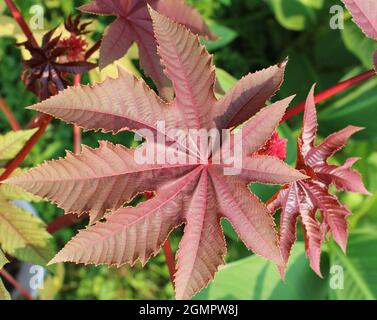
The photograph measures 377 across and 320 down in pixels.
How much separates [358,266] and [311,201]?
619mm

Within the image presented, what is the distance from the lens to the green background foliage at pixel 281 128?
1.28m

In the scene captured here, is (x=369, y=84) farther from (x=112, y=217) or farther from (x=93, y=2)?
(x=112, y=217)

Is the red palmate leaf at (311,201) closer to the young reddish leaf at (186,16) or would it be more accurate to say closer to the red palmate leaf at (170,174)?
the red palmate leaf at (170,174)

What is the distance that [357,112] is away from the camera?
1515 mm

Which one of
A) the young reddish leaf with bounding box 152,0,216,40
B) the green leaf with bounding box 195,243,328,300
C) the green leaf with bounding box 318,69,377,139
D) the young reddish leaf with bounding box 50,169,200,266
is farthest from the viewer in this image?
the green leaf with bounding box 318,69,377,139

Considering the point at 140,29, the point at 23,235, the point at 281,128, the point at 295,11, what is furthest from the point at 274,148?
the point at 295,11

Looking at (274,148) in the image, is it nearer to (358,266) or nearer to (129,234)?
(129,234)

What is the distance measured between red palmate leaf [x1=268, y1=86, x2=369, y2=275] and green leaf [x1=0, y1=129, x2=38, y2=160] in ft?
1.56

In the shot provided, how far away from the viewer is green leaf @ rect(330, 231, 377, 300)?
50.6 inches

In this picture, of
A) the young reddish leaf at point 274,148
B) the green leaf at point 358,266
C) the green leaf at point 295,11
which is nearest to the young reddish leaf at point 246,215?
the young reddish leaf at point 274,148
